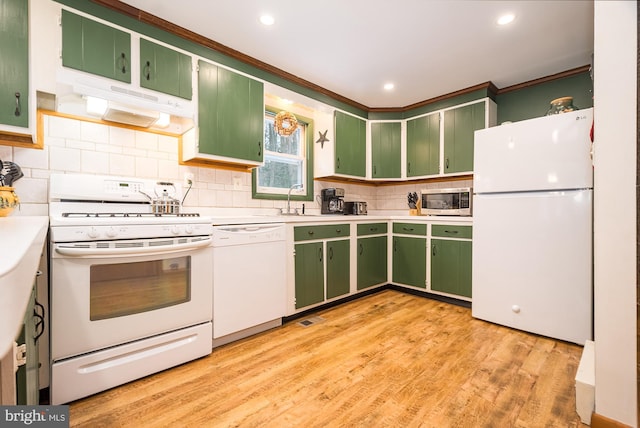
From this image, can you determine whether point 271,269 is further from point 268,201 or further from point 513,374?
point 513,374

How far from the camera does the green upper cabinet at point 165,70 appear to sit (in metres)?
2.09

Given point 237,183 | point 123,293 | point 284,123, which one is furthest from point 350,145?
point 123,293

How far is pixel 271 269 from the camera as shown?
243 cm

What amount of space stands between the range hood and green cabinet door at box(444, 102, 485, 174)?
278 cm

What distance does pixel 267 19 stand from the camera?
217 cm

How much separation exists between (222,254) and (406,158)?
9.09 feet

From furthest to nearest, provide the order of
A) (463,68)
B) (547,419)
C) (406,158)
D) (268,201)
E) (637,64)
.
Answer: (406,158) < (268,201) < (463,68) < (547,419) < (637,64)

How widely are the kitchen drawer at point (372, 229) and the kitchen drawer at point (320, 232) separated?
23 cm

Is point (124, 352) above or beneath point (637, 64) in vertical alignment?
beneath

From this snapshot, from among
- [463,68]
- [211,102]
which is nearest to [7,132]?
[211,102]

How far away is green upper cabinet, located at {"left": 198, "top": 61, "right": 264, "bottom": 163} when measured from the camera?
2.39 meters

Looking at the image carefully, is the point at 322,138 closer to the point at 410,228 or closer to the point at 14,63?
the point at 410,228

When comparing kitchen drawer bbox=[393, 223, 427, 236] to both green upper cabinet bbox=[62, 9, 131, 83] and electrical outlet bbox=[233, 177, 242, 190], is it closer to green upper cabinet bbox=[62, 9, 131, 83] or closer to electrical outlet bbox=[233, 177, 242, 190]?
electrical outlet bbox=[233, 177, 242, 190]

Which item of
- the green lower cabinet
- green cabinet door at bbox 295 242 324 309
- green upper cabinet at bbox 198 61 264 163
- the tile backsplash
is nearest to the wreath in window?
green upper cabinet at bbox 198 61 264 163
